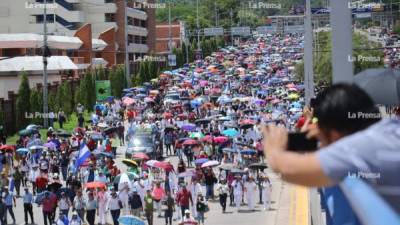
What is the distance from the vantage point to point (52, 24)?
7850 cm

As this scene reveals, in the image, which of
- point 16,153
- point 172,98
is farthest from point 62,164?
point 172,98

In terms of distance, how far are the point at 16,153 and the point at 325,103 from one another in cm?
2754

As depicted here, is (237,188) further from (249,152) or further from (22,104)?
(22,104)

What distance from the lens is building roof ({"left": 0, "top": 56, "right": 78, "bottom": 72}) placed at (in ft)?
176

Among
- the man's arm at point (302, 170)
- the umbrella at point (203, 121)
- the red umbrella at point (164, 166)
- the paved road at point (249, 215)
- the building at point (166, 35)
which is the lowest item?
the paved road at point (249, 215)

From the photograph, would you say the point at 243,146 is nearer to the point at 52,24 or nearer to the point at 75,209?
the point at 75,209

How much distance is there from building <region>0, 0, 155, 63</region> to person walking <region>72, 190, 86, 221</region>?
50.1 m

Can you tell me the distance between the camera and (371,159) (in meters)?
1.56

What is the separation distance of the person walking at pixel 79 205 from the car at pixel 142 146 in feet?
32.0

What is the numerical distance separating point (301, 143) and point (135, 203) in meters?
18.0

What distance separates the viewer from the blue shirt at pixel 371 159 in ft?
5.14

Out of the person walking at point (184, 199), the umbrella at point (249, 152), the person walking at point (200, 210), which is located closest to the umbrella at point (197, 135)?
the umbrella at point (249, 152)

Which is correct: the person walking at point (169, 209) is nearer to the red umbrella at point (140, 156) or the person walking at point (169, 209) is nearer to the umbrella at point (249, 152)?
the red umbrella at point (140, 156)

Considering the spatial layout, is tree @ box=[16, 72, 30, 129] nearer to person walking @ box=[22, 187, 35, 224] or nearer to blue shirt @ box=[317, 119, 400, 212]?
person walking @ box=[22, 187, 35, 224]
